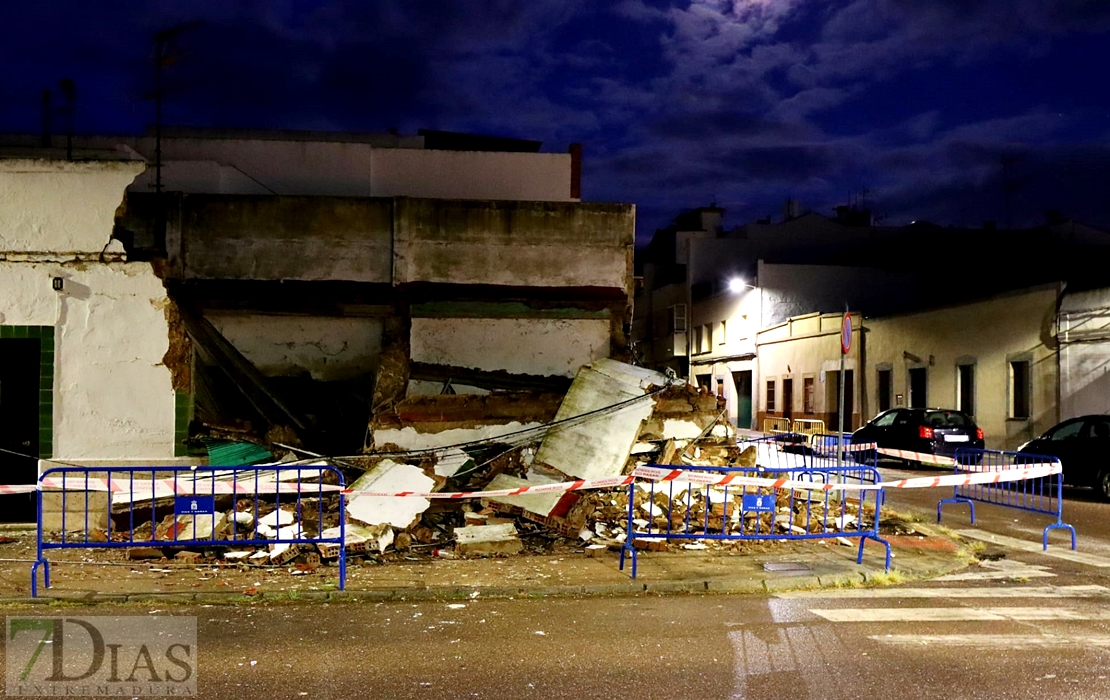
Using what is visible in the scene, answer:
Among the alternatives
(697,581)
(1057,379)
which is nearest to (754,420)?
(1057,379)

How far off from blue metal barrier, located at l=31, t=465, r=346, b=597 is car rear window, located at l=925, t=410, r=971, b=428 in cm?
1585

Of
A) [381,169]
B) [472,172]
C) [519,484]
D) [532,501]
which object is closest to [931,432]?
[472,172]

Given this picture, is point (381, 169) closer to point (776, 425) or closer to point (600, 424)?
point (600, 424)

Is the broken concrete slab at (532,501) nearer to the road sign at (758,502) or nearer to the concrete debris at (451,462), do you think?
the concrete debris at (451,462)

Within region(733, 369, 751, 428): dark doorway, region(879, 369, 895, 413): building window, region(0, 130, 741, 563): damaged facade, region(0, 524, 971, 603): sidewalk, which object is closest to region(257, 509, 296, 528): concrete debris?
region(0, 130, 741, 563): damaged facade

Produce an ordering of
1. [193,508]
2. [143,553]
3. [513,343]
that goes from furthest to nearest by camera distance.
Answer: [513,343] → [143,553] → [193,508]

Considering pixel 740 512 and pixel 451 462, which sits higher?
pixel 451 462

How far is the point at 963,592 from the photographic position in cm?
768

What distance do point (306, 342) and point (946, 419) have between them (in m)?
15.7

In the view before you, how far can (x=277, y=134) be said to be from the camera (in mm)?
22406

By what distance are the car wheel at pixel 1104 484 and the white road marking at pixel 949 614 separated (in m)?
9.01

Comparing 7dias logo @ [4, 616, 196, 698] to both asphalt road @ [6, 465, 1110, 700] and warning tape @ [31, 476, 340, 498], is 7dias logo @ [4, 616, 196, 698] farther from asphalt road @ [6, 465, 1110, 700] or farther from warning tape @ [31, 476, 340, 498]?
warning tape @ [31, 476, 340, 498]

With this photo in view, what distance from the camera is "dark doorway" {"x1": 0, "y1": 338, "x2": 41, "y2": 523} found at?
10.4m

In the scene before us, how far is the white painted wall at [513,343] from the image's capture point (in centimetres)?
1267
